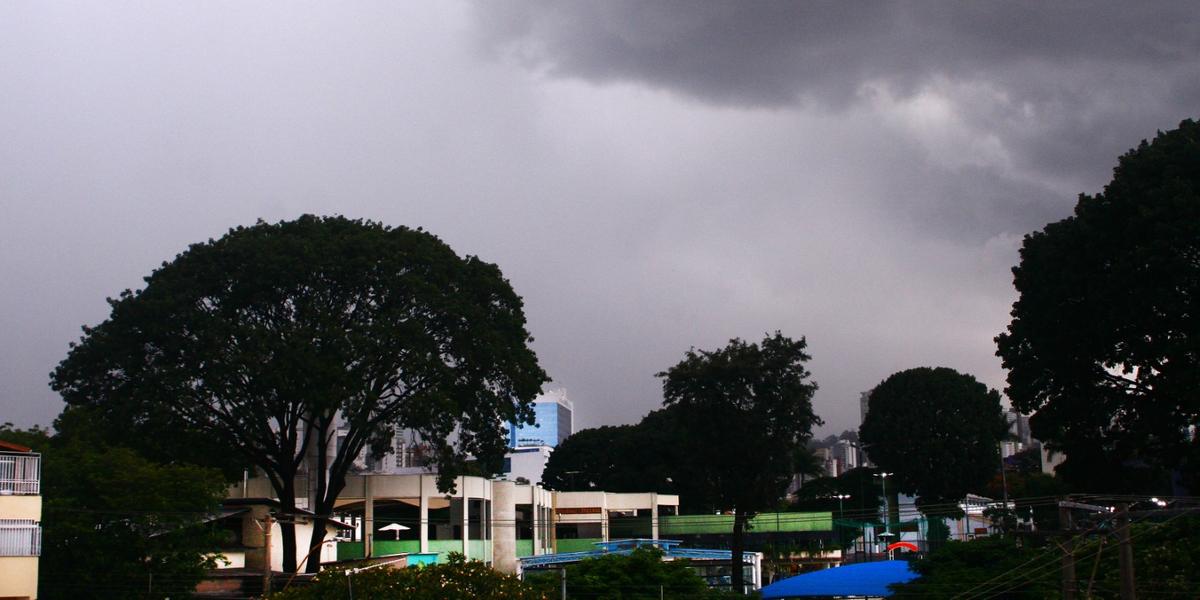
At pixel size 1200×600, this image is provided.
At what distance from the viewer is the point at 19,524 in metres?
31.0

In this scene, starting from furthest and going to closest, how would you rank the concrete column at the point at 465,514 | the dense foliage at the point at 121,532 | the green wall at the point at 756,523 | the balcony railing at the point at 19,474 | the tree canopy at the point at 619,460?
the tree canopy at the point at 619,460
the green wall at the point at 756,523
the concrete column at the point at 465,514
the dense foliage at the point at 121,532
the balcony railing at the point at 19,474

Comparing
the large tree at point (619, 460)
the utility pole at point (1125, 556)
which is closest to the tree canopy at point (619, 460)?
the large tree at point (619, 460)

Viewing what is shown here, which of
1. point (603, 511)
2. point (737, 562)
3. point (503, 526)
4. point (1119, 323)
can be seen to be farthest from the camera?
point (603, 511)

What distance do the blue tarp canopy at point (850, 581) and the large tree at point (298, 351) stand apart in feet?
53.9

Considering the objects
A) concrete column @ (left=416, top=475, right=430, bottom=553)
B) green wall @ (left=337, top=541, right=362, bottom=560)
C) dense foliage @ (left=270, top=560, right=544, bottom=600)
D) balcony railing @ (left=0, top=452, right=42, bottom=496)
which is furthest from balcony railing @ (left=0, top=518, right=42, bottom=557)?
green wall @ (left=337, top=541, right=362, bottom=560)

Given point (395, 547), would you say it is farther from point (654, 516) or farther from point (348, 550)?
point (654, 516)

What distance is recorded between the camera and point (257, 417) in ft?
161

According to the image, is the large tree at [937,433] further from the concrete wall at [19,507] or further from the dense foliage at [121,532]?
the concrete wall at [19,507]

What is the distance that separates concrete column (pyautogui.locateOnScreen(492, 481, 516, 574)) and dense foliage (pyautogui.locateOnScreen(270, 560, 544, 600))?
1308 inches

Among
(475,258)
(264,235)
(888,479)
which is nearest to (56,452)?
(264,235)

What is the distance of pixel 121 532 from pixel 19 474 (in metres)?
5.88

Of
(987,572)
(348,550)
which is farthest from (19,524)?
(348,550)

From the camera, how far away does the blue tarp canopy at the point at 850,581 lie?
1495 inches

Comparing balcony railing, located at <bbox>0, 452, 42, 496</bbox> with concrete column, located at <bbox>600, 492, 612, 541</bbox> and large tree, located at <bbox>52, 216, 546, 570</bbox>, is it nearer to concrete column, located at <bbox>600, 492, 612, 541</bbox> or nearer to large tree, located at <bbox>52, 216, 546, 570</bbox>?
large tree, located at <bbox>52, 216, 546, 570</bbox>
